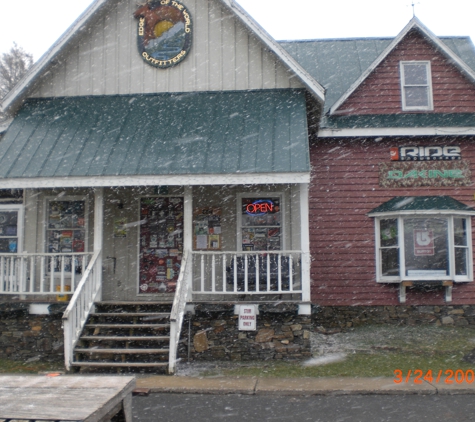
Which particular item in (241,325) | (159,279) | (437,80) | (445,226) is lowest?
(241,325)

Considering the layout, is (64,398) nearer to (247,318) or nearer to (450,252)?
(247,318)

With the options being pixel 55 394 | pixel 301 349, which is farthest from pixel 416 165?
pixel 55 394

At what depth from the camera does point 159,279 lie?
39.2 ft

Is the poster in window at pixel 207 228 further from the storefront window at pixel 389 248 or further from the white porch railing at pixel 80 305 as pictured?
the storefront window at pixel 389 248

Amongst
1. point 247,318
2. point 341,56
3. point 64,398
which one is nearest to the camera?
point 64,398

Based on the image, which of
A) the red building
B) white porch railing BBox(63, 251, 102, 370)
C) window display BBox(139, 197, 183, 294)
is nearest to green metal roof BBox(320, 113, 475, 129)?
the red building

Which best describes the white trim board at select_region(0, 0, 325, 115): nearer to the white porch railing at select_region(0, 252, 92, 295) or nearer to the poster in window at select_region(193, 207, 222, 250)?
the poster in window at select_region(193, 207, 222, 250)

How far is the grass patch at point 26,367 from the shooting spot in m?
9.47

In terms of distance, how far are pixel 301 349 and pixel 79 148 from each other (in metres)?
5.65

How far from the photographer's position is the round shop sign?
482 inches

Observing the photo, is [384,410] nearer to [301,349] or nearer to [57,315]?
[301,349]

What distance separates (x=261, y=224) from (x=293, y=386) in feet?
14.8

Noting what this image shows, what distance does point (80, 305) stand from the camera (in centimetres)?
982

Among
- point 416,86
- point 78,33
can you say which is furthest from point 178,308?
point 416,86
